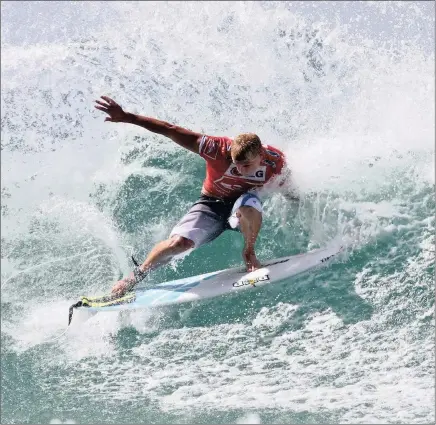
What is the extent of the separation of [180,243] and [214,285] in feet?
1.98

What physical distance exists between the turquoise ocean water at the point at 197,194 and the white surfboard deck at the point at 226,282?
4.2 inches

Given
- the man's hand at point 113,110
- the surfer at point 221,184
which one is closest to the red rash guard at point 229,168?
the surfer at point 221,184

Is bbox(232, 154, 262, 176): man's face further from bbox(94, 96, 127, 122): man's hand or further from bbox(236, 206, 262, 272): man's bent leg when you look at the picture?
bbox(94, 96, 127, 122): man's hand

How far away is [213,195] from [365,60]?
11.4 feet

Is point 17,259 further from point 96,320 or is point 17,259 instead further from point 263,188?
point 263,188

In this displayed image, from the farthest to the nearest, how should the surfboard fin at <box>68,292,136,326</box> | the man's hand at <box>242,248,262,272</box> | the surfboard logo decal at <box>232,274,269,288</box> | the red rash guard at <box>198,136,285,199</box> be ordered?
the surfboard fin at <box>68,292,136,326</box> → the man's hand at <box>242,248,262,272</box> → the surfboard logo decal at <box>232,274,269,288</box> → the red rash guard at <box>198,136,285,199</box>

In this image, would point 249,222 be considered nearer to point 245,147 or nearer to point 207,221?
point 207,221

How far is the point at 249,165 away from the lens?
5383mm

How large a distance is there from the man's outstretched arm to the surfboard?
137 cm

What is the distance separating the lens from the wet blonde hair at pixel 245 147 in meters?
5.18

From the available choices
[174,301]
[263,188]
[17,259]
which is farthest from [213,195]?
[17,259]

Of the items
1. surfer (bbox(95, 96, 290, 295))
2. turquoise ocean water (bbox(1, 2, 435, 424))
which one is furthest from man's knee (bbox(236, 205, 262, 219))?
turquoise ocean water (bbox(1, 2, 435, 424))

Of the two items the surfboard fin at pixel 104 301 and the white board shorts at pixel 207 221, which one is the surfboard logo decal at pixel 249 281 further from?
the surfboard fin at pixel 104 301

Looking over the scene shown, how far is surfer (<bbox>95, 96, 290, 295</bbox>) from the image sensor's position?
529cm
